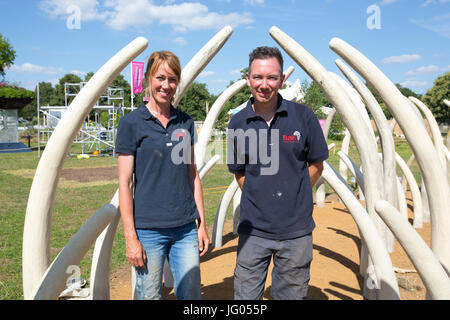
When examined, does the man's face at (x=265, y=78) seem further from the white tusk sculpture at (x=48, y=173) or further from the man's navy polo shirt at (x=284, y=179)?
the white tusk sculpture at (x=48, y=173)

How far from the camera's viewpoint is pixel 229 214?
25.8 feet

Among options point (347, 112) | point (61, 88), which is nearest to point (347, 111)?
point (347, 112)

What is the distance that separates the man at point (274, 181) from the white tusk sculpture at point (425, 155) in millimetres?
555

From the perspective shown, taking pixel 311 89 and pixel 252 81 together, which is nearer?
pixel 252 81

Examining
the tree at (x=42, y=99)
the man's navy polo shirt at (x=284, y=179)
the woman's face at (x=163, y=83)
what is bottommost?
the man's navy polo shirt at (x=284, y=179)

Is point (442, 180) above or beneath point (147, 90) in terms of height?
beneath

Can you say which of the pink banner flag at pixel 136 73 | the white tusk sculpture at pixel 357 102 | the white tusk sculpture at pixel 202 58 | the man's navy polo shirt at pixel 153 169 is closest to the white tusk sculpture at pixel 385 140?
the white tusk sculpture at pixel 357 102

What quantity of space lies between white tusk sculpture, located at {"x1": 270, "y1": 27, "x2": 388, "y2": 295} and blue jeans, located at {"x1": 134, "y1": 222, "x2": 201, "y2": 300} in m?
1.44

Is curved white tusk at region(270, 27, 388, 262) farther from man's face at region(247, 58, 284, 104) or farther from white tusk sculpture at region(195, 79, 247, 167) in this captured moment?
white tusk sculpture at region(195, 79, 247, 167)

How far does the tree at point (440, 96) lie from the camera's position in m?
35.3

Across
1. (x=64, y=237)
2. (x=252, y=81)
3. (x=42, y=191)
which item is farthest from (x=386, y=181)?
(x=64, y=237)

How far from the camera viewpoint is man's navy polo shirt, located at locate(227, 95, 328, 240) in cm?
229

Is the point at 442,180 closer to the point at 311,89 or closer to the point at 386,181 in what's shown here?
the point at 386,181
